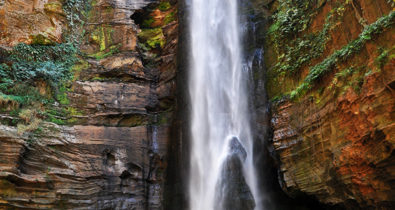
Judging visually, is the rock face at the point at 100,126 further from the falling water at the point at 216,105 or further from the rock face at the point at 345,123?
the rock face at the point at 345,123

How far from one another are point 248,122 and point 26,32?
7874 millimetres

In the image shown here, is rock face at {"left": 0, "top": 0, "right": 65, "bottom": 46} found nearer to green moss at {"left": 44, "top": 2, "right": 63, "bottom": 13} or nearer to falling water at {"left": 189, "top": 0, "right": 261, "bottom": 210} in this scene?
green moss at {"left": 44, "top": 2, "right": 63, "bottom": 13}

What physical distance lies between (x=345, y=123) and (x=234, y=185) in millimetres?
3228

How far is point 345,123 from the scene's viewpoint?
7031mm

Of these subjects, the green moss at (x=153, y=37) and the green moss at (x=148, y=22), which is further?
the green moss at (x=148, y=22)

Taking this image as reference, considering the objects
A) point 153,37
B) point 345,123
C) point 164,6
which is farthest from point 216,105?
point 164,6

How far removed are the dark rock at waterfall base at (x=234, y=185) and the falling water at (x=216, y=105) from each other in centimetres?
3

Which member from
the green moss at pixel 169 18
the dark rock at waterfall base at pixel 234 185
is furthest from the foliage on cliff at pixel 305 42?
the green moss at pixel 169 18

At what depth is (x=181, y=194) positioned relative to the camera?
9.19 m

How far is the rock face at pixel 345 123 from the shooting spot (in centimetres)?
627

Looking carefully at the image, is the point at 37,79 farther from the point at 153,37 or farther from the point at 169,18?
the point at 169,18

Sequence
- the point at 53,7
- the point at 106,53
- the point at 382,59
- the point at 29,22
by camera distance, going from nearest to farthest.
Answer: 1. the point at 382,59
2. the point at 29,22
3. the point at 53,7
4. the point at 106,53

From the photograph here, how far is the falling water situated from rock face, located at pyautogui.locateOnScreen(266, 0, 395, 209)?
1213 millimetres

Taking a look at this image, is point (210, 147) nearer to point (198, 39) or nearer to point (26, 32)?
point (198, 39)
